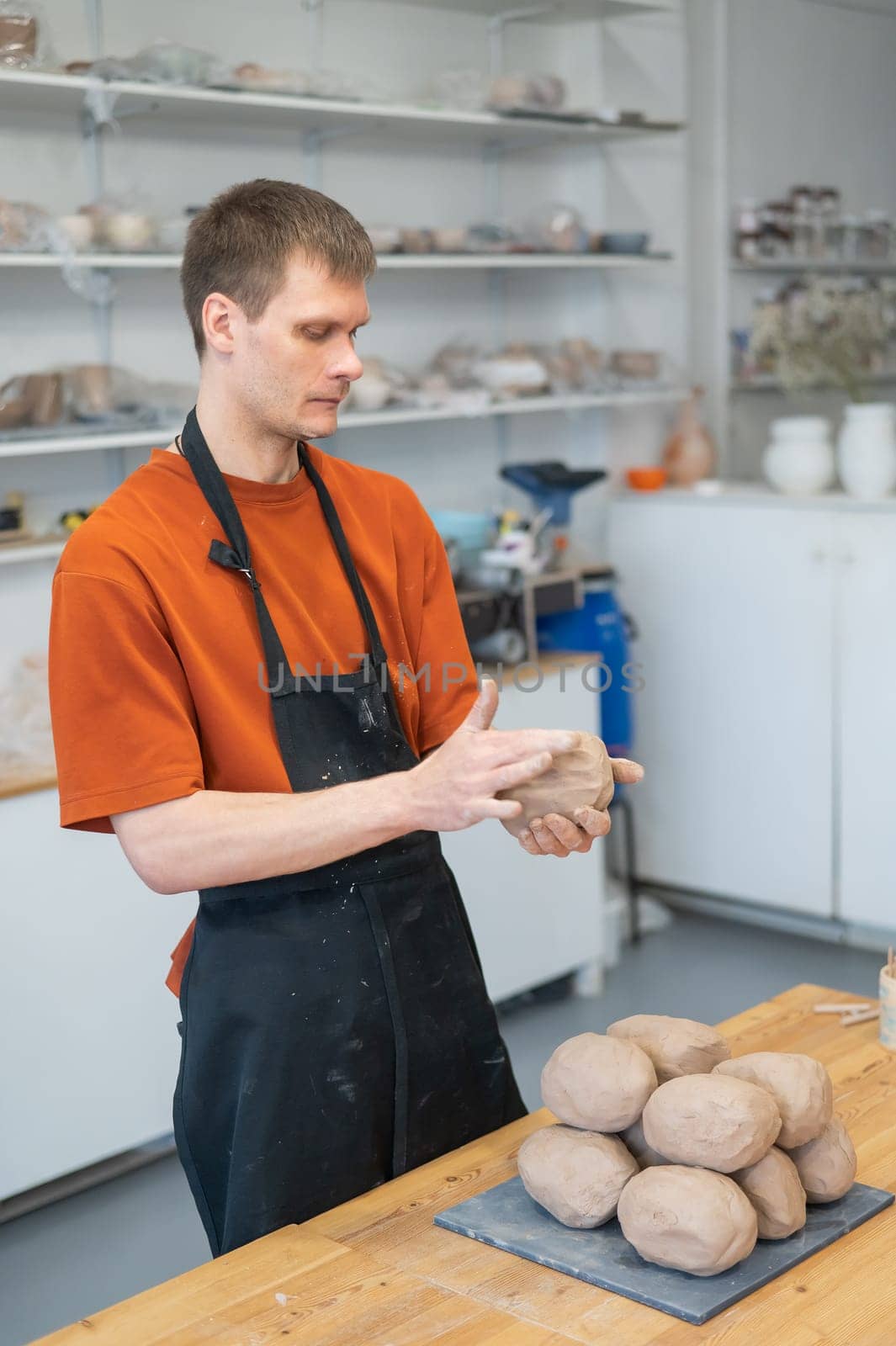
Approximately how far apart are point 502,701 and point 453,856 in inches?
15.1

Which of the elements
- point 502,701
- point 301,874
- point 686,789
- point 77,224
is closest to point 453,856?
point 502,701

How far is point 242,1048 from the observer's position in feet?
5.46

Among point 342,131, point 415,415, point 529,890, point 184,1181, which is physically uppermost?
point 342,131

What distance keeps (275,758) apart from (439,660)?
32cm

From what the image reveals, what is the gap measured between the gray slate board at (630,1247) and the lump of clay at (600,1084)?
96 mm

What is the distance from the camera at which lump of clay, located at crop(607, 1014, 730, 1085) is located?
151cm

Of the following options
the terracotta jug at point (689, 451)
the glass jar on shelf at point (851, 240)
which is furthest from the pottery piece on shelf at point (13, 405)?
the glass jar on shelf at point (851, 240)

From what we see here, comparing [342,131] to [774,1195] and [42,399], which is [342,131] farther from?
[774,1195]

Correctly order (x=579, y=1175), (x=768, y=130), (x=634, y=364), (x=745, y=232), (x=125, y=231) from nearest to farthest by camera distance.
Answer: (x=579, y=1175) < (x=125, y=231) < (x=634, y=364) < (x=745, y=232) < (x=768, y=130)

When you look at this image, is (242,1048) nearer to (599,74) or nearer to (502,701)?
(502,701)

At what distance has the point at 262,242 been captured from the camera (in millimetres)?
1595

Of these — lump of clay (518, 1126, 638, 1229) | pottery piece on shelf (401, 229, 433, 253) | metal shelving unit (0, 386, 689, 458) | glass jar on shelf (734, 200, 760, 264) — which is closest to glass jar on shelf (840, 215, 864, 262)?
glass jar on shelf (734, 200, 760, 264)

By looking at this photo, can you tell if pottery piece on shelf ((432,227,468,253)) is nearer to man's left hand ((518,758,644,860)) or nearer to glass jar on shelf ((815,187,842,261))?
glass jar on shelf ((815,187,842,261))

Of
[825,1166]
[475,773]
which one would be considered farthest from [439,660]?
[825,1166]
